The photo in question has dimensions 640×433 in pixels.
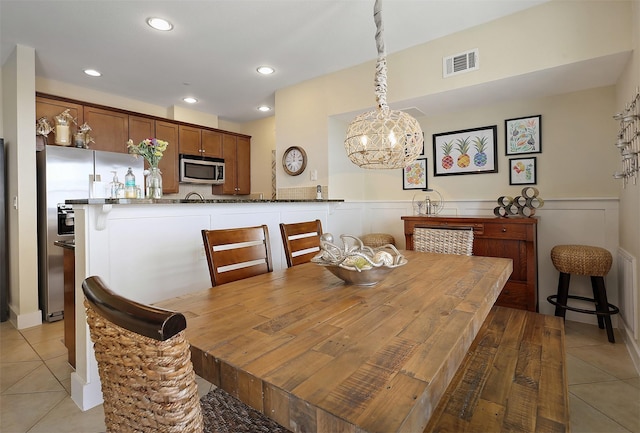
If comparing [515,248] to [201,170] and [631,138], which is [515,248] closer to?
[631,138]

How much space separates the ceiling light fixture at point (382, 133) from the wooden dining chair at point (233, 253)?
761mm

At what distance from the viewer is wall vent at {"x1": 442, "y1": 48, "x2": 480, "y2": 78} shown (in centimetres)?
266

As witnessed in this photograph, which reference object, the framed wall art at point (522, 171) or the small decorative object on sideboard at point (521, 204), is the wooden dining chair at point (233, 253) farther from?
the framed wall art at point (522, 171)

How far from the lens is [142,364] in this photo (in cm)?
51

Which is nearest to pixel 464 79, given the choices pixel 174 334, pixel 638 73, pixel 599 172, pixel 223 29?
pixel 638 73

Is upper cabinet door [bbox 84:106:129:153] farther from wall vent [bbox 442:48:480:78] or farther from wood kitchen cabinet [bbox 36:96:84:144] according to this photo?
wall vent [bbox 442:48:480:78]

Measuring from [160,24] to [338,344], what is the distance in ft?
9.83

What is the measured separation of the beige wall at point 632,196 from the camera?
1.97 m

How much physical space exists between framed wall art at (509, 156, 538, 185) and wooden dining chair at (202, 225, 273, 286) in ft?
8.78

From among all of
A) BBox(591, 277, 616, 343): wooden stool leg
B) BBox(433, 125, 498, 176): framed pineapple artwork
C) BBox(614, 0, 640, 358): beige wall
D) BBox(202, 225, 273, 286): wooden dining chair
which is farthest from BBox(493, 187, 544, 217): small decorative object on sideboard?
BBox(202, 225, 273, 286): wooden dining chair

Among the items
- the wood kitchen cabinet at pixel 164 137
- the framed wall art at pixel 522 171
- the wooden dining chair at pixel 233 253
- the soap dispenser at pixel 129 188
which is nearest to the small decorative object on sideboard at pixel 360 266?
the wooden dining chair at pixel 233 253

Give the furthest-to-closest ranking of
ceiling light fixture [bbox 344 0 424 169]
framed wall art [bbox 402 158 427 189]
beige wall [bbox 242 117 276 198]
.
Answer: beige wall [bbox 242 117 276 198] → framed wall art [bbox 402 158 427 189] → ceiling light fixture [bbox 344 0 424 169]

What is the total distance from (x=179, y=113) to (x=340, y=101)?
8.64ft

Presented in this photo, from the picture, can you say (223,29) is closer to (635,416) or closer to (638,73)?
(638,73)
